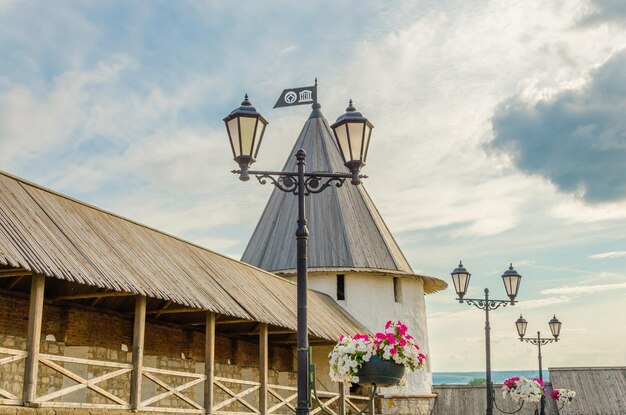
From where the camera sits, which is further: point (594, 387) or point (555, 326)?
point (594, 387)

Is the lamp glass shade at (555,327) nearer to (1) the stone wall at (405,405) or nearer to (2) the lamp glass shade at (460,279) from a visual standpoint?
(1) the stone wall at (405,405)

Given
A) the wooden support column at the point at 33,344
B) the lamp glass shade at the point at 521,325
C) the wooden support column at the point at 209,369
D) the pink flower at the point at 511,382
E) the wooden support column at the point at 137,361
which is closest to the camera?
the wooden support column at the point at 33,344

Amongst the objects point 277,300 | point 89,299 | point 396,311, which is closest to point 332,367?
point 89,299

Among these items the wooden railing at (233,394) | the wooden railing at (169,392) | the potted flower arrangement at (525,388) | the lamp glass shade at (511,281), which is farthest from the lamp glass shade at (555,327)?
the wooden railing at (169,392)

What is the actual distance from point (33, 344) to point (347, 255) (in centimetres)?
1551

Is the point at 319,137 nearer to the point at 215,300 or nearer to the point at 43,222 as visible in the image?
the point at 215,300

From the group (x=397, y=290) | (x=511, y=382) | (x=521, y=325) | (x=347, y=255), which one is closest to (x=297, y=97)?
(x=347, y=255)

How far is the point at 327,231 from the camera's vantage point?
26406 mm

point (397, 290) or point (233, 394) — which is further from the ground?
point (397, 290)

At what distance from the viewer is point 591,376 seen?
29.2 m

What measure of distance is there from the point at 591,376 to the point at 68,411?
73.7ft

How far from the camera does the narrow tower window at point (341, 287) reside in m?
25.2

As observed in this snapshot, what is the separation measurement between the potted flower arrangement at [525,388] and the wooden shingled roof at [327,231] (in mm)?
7519

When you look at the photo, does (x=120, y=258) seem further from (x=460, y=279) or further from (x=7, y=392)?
(x=460, y=279)
